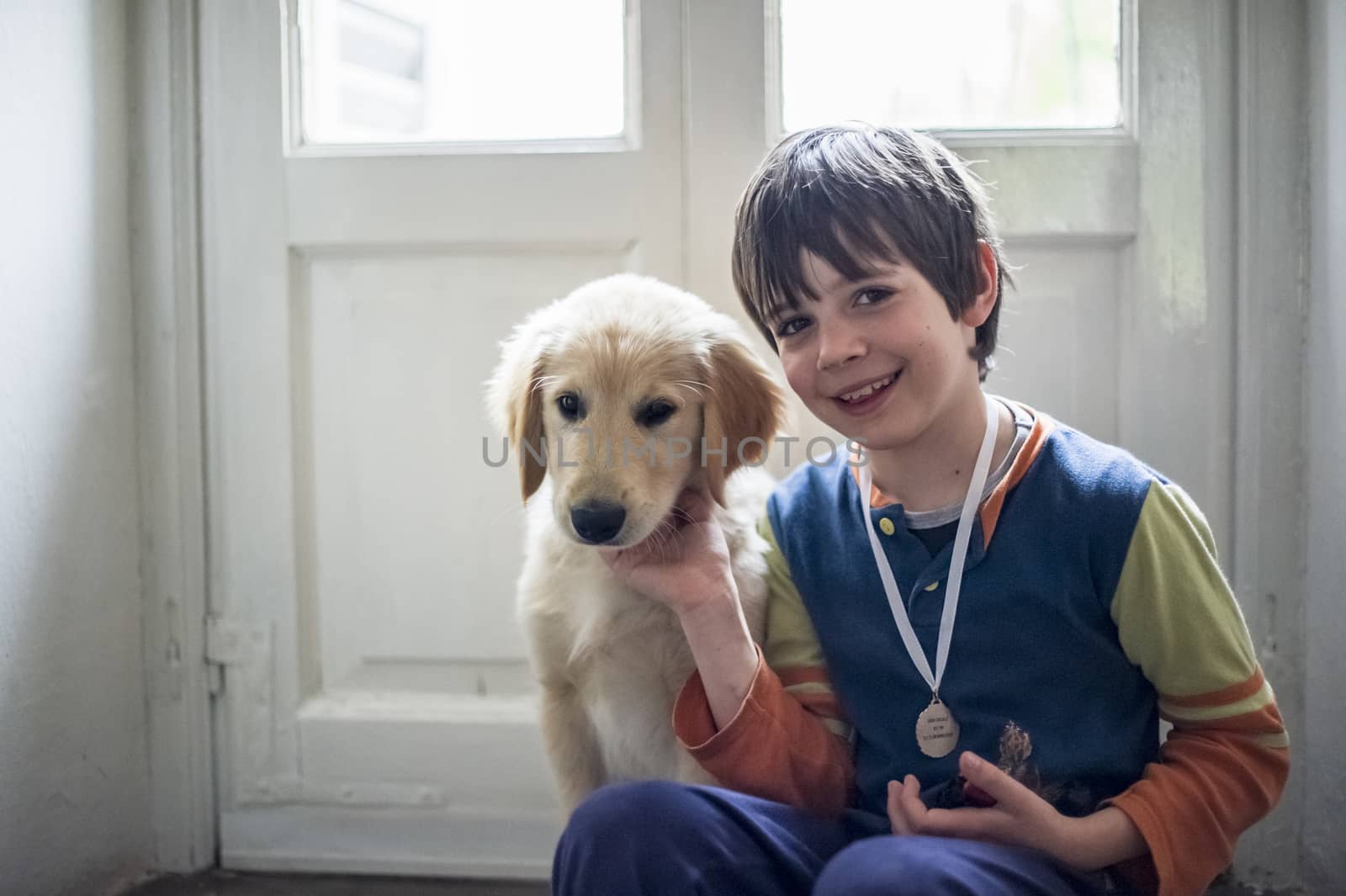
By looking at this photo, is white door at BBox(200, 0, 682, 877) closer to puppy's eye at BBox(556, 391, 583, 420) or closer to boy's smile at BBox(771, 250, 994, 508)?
puppy's eye at BBox(556, 391, 583, 420)

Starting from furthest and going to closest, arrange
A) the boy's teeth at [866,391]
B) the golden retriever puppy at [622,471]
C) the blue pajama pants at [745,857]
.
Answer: the golden retriever puppy at [622,471] < the boy's teeth at [866,391] < the blue pajama pants at [745,857]

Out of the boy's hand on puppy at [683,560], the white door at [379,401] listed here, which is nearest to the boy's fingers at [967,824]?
the boy's hand on puppy at [683,560]

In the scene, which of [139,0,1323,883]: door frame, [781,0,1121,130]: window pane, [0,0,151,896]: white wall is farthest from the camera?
[781,0,1121,130]: window pane

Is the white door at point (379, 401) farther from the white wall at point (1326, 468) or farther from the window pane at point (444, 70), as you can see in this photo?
the white wall at point (1326, 468)

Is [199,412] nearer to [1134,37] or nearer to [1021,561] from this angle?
[1021,561]

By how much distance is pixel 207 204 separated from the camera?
1743mm

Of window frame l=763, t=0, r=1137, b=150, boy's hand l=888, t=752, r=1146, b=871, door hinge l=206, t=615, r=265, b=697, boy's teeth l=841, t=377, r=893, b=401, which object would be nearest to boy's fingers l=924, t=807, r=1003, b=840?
boy's hand l=888, t=752, r=1146, b=871

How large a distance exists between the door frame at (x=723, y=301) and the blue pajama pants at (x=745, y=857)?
2.96ft

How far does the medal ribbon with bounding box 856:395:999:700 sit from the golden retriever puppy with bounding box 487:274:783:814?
0.20 metres


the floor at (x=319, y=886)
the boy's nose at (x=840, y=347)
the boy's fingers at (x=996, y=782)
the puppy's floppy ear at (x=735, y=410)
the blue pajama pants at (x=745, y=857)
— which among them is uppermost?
the boy's nose at (x=840, y=347)

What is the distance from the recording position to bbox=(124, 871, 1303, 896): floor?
1718 mm

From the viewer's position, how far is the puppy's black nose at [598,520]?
3.81ft

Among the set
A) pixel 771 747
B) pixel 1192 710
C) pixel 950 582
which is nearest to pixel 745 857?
pixel 771 747

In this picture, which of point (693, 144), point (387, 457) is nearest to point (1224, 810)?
point (693, 144)
